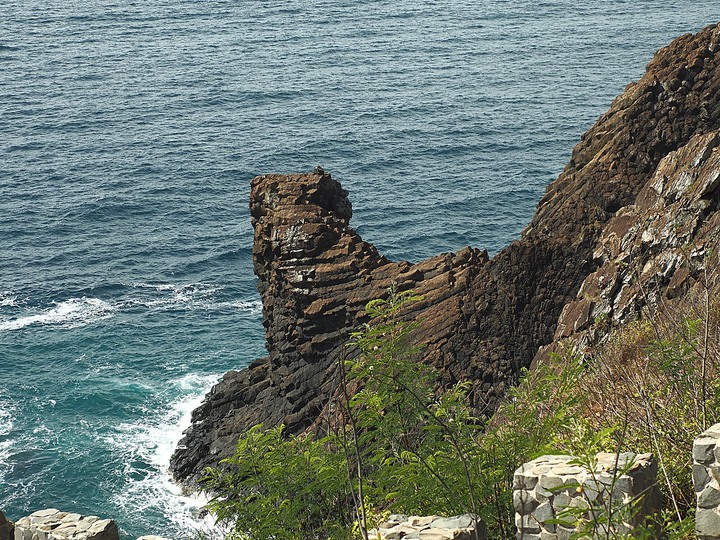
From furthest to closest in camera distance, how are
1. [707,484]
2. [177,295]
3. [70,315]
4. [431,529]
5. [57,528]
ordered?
[177,295], [70,315], [57,528], [431,529], [707,484]

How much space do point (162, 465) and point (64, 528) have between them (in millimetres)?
28944

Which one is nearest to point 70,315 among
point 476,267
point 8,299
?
point 8,299

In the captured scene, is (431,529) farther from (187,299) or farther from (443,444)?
(187,299)

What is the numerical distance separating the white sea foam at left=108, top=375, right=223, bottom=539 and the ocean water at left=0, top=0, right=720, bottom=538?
0.12m

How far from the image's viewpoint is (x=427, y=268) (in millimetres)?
41000

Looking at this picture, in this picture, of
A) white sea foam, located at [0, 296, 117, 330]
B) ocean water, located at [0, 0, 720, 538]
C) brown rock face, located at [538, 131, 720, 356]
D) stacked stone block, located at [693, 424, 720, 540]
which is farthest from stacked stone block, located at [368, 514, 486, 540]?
white sea foam, located at [0, 296, 117, 330]

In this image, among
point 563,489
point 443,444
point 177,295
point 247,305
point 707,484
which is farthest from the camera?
point 177,295

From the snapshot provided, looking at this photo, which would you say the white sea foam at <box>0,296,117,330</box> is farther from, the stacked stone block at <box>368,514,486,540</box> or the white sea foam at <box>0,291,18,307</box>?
the stacked stone block at <box>368,514,486,540</box>

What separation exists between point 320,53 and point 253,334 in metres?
74.5

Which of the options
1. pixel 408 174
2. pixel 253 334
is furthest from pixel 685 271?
pixel 408 174

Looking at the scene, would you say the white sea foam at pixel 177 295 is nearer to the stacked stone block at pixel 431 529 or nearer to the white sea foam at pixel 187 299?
the white sea foam at pixel 187 299

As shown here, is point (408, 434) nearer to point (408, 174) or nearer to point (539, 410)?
point (539, 410)

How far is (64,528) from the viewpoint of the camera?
706 inches

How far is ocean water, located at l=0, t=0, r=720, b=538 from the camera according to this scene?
5119 cm
